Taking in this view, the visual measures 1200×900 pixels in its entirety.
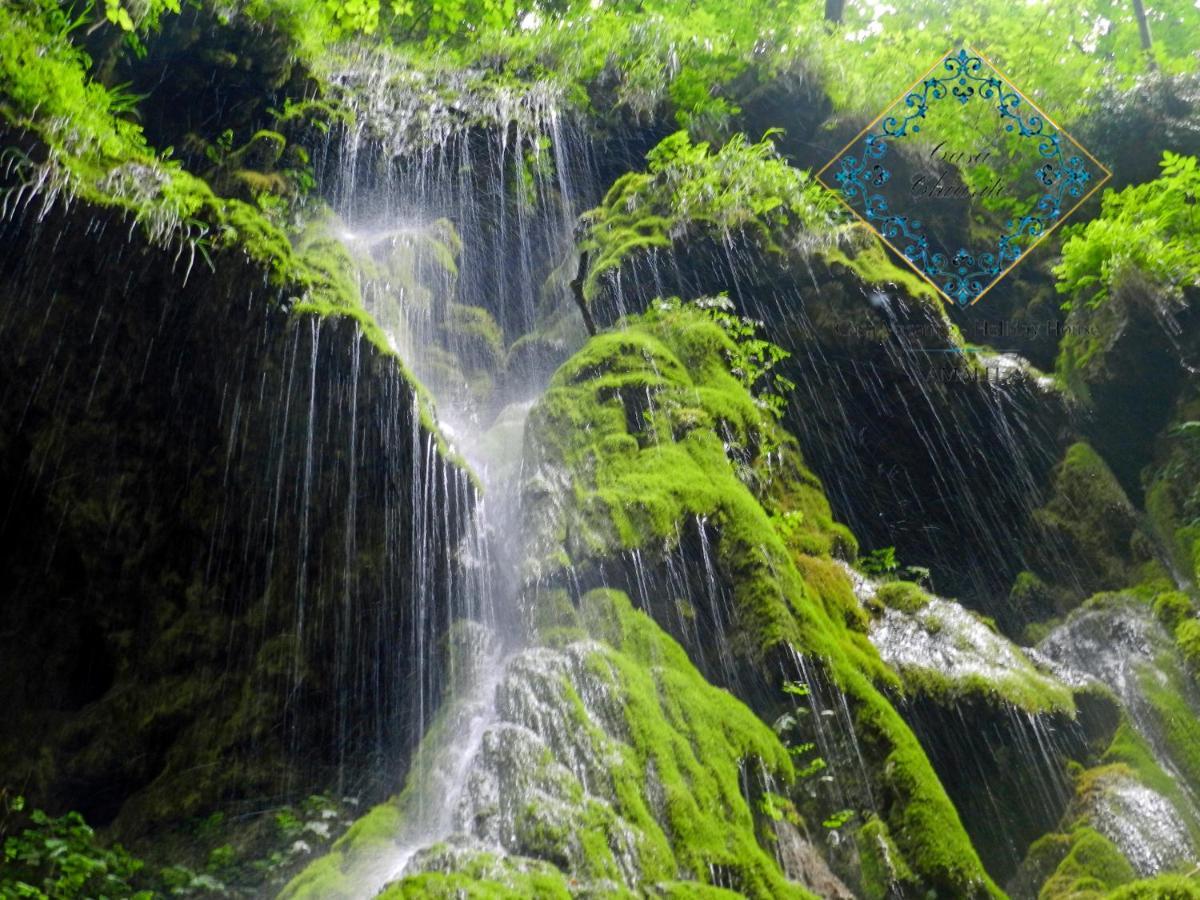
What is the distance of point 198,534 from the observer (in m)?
6.40

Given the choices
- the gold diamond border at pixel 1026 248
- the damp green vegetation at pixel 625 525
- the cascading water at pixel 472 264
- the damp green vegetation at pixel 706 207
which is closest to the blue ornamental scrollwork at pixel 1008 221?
the gold diamond border at pixel 1026 248

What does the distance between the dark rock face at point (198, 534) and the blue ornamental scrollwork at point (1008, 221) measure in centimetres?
675

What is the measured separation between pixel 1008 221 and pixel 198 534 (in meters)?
10.2

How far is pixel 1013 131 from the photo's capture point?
1123 centimetres

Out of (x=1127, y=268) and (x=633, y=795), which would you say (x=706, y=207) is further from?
(x=633, y=795)

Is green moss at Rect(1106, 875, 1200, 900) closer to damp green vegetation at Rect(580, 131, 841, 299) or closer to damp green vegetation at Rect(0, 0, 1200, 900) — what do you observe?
damp green vegetation at Rect(0, 0, 1200, 900)

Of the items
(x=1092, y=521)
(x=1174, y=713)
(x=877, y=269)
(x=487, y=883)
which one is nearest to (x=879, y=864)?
(x=487, y=883)

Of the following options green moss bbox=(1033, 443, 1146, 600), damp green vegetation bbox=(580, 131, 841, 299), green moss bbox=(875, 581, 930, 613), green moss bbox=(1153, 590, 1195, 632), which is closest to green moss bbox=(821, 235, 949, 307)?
damp green vegetation bbox=(580, 131, 841, 299)

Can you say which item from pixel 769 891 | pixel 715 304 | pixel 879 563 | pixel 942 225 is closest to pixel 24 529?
pixel 769 891

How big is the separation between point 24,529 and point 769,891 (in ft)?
19.3

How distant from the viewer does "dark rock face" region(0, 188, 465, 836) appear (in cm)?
594

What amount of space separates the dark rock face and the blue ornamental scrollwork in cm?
675

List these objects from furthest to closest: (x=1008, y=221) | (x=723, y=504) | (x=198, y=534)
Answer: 1. (x=1008, y=221)
2. (x=198, y=534)
3. (x=723, y=504)

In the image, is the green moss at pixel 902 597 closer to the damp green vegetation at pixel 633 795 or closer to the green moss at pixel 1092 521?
the green moss at pixel 1092 521
